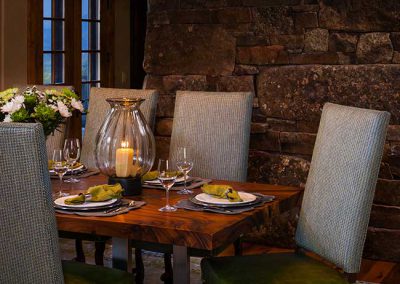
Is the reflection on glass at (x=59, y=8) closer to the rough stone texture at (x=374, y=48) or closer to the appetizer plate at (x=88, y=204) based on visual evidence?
the rough stone texture at (x=374, y=48)

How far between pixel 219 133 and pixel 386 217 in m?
1.34

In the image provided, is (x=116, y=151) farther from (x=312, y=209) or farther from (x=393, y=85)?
(x=393, y=85)

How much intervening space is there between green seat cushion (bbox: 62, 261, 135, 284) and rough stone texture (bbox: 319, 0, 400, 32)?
7.46ft

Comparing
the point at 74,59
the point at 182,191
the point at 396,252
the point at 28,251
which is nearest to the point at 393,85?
the point at 396,252

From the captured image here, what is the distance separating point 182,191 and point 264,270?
0.45 meters

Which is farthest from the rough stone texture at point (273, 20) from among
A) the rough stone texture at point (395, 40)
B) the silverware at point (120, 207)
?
the silverware at point (120, 207)

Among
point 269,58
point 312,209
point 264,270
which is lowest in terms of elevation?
point 264,270

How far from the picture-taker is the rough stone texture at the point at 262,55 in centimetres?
434

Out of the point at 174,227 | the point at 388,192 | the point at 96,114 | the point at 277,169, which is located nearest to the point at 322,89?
the point at 277,169

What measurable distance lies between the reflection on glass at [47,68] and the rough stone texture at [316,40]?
8.74ft

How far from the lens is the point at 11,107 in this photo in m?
2.71

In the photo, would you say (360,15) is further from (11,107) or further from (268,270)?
(11,107)

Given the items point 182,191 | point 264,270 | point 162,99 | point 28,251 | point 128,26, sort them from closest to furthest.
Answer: point 28,251 → point 264,270 → point 182,191 → point 162,99 → point 128,26

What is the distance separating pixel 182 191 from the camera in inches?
109
